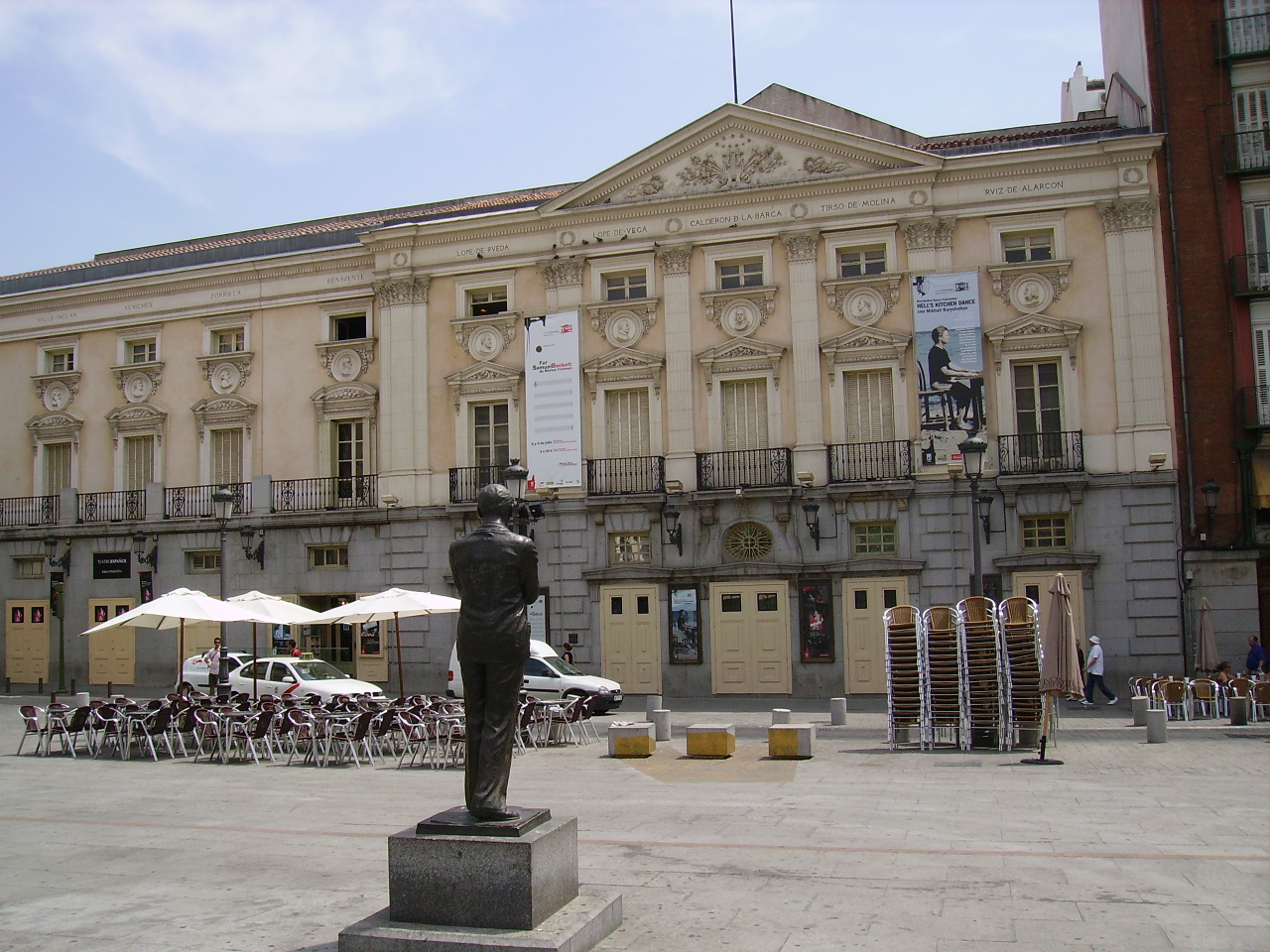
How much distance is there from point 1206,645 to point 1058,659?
976cm

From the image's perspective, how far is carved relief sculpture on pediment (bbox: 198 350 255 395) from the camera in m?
33.0

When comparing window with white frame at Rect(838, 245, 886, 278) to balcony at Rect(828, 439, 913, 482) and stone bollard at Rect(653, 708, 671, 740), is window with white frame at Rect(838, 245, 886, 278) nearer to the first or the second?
balcony at Rect(828, 439, 913, 482)

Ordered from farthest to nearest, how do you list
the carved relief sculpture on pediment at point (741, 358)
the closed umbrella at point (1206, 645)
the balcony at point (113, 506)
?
the balcony at point (113, 506) → the carved relief sculpture on pediment at point (741, 358) → the closed umbrella at point (1206, 645)

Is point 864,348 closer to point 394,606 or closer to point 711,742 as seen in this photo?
point 394,606

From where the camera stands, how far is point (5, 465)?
35.5m

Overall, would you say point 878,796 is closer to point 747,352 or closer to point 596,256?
point 747,352

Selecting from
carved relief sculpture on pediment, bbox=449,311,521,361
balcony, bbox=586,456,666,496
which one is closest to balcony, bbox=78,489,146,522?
carved relief sculpture on pediment, bbox=449,311,521,361

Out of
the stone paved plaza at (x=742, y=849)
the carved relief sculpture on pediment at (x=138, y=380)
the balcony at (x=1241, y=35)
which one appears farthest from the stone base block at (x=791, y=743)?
the carved relief sculpture on pediment at (x=138, y=380)

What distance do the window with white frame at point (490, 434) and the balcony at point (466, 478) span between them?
20 cm

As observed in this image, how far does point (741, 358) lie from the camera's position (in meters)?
28.2

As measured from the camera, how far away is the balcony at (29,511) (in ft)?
113

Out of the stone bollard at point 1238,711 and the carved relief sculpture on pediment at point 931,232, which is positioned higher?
the carved relief sculpture on pediment at point 931,232

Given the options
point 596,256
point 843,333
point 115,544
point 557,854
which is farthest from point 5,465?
point 557,854

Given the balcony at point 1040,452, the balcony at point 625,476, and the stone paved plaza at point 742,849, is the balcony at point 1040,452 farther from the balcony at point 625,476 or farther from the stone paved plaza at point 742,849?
the stone paved plaza at point 742,849
